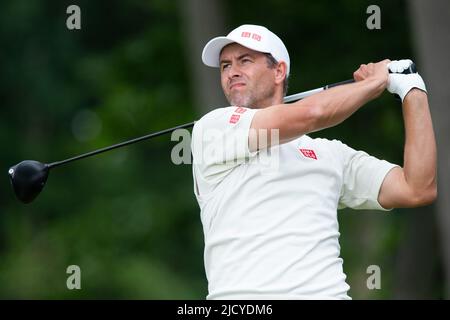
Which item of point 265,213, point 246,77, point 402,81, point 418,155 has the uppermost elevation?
point 246,77

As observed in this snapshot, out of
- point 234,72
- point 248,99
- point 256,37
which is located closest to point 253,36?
point 256,37

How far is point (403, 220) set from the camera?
14.3m

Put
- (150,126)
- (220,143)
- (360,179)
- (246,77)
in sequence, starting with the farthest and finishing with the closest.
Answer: (150,126) → (246,77) → (360,179) → (220,143)

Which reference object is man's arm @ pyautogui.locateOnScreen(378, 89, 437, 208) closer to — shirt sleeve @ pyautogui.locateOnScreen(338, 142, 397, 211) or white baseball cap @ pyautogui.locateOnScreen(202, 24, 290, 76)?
shirt sleeve @ pyautogui.locateOnScreen(338, 142, 397, 211)

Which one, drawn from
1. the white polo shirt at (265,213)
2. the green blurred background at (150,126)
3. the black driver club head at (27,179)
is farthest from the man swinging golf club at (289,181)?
the green blurred background at (150,126)

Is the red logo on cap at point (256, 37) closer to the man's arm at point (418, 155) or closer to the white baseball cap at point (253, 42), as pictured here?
the white baseball cap at point (253, 42)

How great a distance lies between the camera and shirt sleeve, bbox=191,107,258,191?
17.7 feet

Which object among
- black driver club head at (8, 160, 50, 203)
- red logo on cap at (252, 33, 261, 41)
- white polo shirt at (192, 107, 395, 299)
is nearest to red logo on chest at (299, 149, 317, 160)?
white polo shirt at (192, 107, 395, 299)

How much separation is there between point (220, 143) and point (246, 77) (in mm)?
550

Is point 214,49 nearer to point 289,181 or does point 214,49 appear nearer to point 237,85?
point 237,85

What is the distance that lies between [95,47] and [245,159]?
1162 centimetres

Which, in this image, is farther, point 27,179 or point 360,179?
point 27,179

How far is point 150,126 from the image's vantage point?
14.7 metres

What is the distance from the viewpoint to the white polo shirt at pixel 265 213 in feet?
17.0
